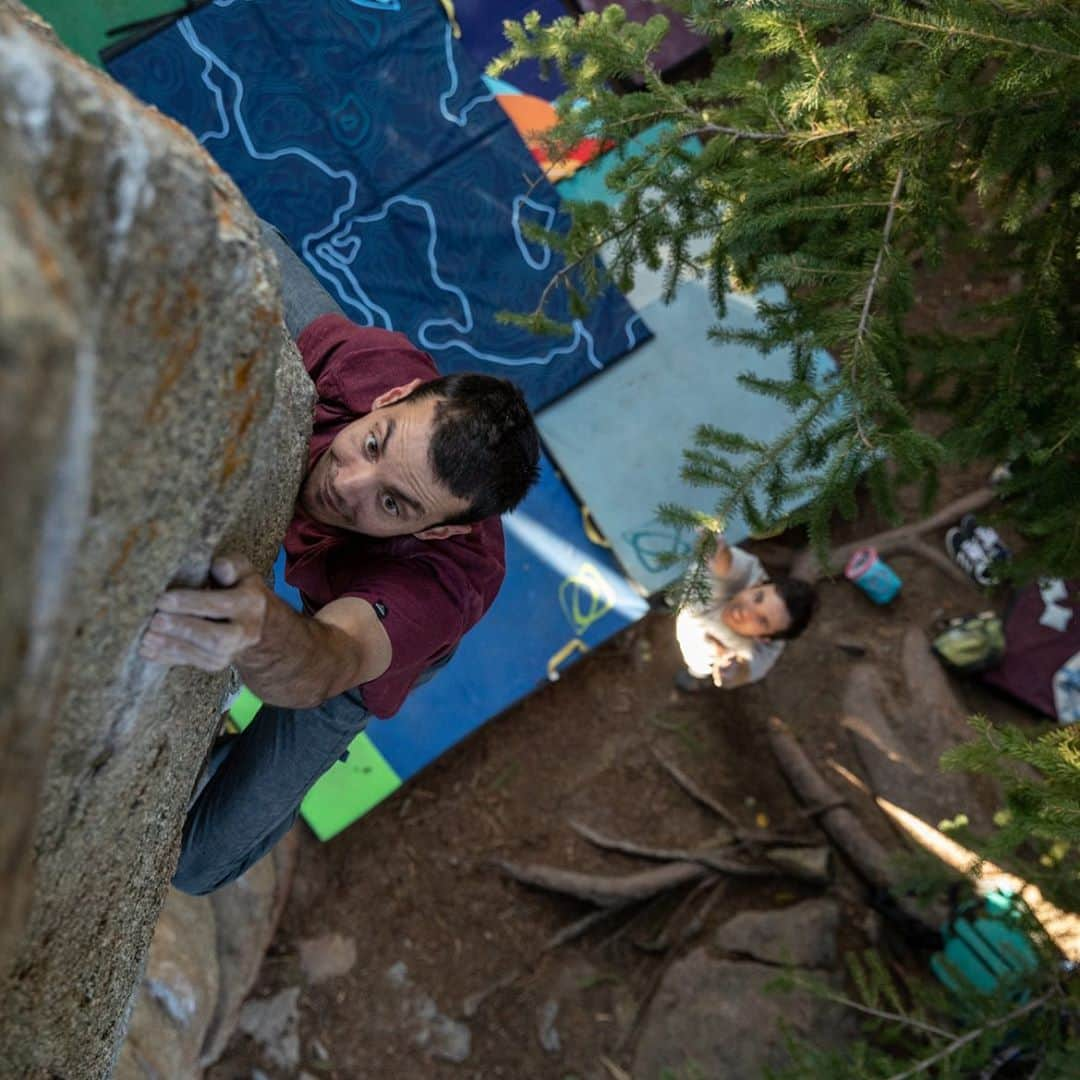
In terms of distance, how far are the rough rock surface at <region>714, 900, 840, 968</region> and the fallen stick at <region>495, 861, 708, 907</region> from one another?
12.7 inches

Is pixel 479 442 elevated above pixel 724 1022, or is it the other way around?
pixel 479 442

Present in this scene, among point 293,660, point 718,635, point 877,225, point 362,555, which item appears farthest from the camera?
point 718,635

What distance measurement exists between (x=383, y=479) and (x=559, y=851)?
11.7 ft

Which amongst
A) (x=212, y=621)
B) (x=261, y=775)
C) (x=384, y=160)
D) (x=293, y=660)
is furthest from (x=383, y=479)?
(x=384, y=160)

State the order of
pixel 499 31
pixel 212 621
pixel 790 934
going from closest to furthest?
pixel 212 621, pixel 790 934, pixel 499 31

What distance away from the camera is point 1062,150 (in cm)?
261

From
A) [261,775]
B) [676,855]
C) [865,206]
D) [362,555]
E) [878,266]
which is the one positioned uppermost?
[865,206]

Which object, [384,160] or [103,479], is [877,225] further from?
[384,160]

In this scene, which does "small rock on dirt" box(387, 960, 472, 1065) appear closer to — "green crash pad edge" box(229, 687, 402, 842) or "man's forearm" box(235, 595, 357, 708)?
"green crash pad edge" box(229, 687, 402, 842)

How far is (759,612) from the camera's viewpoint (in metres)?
4.02

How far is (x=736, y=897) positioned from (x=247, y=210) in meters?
4.51

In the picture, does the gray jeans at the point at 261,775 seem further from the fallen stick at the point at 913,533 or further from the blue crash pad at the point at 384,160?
the fallen stick at the point at 913,533

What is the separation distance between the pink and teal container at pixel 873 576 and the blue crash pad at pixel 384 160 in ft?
6.35

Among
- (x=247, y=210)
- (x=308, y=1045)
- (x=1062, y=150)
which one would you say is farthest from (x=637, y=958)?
(x=247, y=210)
